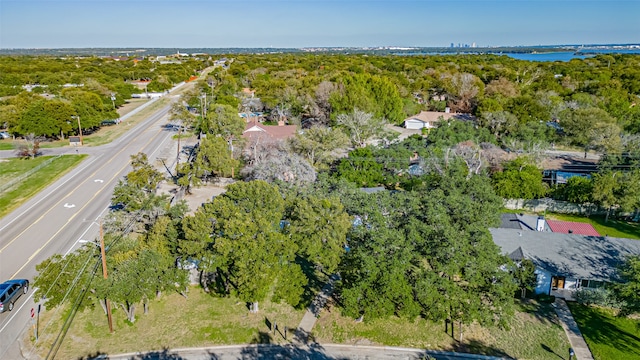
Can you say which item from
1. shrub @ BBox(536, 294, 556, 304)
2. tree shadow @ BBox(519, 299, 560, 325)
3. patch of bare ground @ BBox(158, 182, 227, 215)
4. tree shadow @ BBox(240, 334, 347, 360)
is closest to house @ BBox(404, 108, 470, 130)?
patch of bare ground @ BBox(158, 182, 227, 215)

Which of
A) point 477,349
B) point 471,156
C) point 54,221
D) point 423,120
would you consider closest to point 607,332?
point 477,349

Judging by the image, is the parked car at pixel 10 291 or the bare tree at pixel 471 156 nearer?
the parked car at pixel 10 291

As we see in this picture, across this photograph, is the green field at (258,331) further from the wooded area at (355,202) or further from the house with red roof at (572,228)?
the house with red roof at (572,228)

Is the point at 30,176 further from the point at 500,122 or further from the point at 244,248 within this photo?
the point at 500,122

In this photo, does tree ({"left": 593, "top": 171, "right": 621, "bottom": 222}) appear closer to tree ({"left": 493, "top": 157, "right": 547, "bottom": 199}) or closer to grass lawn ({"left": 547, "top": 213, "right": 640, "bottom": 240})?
grass lawn ({"left": 547, "top": 213, "right": 640, "bottom": 240})

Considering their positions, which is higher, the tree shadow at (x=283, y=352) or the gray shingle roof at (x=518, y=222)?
the gray shingle roof at (x=518, y=222)

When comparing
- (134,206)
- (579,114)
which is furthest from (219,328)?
(579,114)

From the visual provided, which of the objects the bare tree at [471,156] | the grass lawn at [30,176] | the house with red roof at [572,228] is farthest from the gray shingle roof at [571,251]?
the grass lawn at [30,176]
